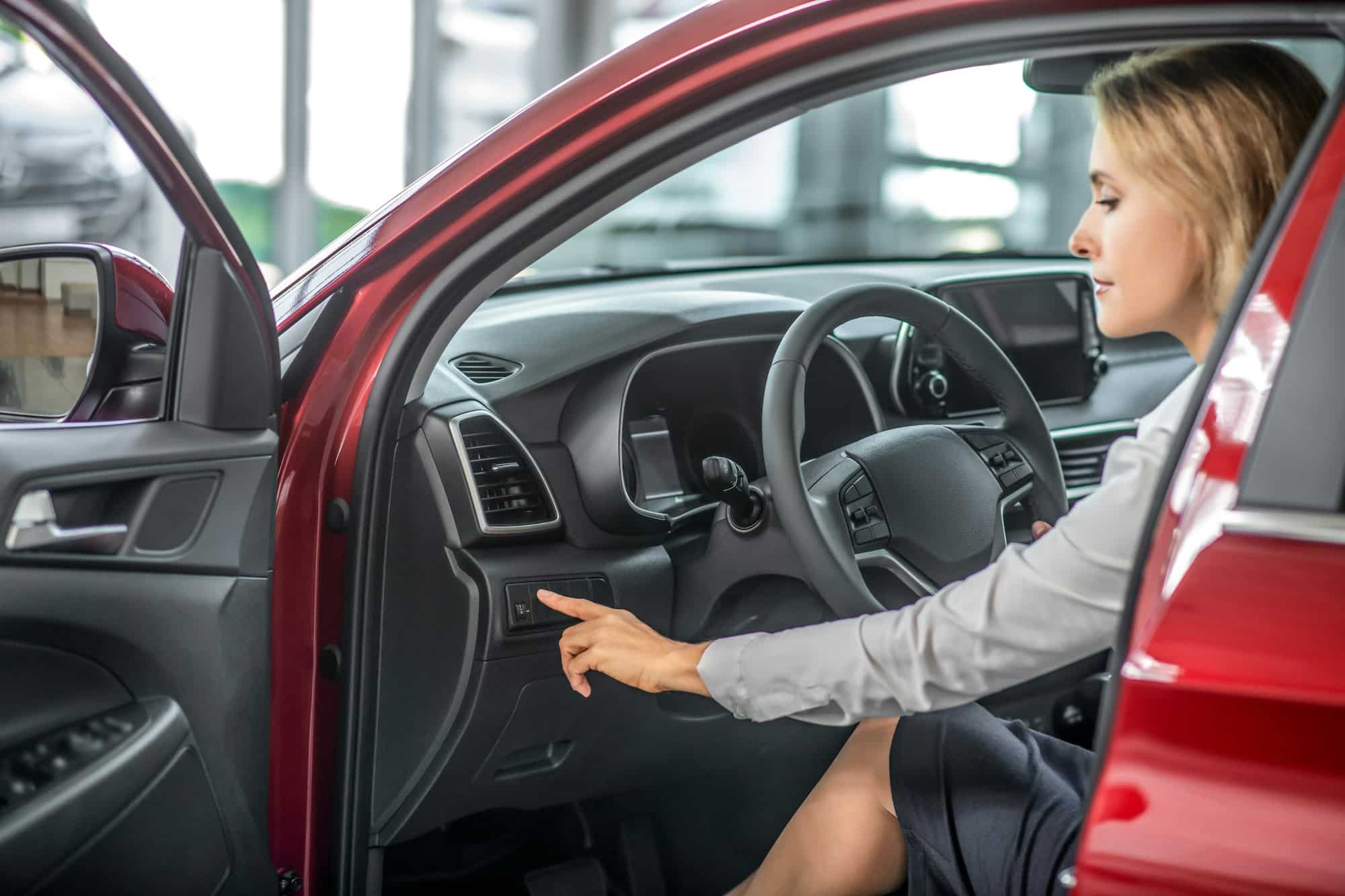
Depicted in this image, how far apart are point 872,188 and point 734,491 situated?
3.93 m

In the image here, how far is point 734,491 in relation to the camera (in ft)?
5.85

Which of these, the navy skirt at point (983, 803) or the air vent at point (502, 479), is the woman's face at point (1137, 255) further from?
the air vent at point (502, 479)

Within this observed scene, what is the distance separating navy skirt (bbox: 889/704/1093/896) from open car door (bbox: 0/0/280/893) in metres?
0.76

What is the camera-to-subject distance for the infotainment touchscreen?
115 inches

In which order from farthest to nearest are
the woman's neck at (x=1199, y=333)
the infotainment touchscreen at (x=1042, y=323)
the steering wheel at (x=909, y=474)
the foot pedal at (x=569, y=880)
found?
the infotainment touchscreen at (x=1042, y=323) → the foot pedal at (x=569, y=880) → the steering wheel at (x=909, y=474) → the woman's neck at (x=1199, y=333)

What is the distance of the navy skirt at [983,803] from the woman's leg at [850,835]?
0.13 ft

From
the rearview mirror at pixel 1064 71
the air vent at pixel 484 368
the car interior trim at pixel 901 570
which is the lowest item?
the car interior trim at pixel 901 570

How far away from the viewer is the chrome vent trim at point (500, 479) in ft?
5.49

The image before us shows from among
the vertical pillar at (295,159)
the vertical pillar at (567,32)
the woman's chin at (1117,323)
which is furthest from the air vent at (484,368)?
the vertical pillar at (567,32)

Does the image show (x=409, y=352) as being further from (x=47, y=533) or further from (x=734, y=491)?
(x=734, y=491)

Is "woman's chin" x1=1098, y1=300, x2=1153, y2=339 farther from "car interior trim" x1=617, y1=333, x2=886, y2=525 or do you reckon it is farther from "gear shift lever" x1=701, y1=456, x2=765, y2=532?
"car interior trim" x1=617, y1=333, x2=886, y2=525

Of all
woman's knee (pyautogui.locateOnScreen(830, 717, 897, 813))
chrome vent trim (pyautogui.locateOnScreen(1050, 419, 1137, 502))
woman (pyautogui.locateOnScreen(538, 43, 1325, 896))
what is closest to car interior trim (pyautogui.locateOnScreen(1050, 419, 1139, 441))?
chrome vent trim (pyautogui.locateOnScreen(1050, 419, 1137, 502))

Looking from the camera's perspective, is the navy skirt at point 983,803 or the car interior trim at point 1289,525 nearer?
the car interior trim at point 1289,525

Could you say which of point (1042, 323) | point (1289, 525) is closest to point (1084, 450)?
point (1042, 323)
